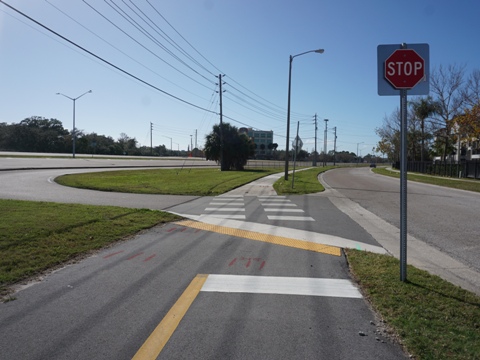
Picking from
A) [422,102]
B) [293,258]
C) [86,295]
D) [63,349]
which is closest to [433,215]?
[293,258]

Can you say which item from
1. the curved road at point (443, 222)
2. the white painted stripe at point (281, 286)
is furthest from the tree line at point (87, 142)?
the white painted stripe at point (281, 286)

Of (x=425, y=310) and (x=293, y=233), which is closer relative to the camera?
(x=425, y=310)

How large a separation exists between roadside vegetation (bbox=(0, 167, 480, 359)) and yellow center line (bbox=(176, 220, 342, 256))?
53cm

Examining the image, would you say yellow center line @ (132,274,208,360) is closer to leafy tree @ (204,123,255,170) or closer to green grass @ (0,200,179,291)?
green grass @ (0,200,179,291)

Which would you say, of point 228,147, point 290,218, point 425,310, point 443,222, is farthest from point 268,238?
point 228,147

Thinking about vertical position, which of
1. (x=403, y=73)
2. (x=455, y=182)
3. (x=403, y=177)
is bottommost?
(x=455, y=182)

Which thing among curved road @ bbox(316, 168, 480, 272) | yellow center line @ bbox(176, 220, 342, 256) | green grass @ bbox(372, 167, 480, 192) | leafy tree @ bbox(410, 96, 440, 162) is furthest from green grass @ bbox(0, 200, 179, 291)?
leafy tree @ bbox(410, 96, 440, 162)

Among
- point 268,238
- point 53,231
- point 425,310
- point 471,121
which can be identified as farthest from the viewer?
point 471,121

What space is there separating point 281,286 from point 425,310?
71.0 inches

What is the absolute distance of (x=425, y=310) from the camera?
176 inches

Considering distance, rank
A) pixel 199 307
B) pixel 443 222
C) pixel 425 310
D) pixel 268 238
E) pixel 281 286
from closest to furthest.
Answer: pixel 425 310 < pixel 199 307 < pixel 281 286 < pixel 268 238 < pixel 443 222

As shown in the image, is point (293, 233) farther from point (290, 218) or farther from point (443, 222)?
point (443, 222)

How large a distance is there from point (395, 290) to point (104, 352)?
345 centimetres

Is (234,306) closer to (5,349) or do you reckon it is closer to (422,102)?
(5,349)
